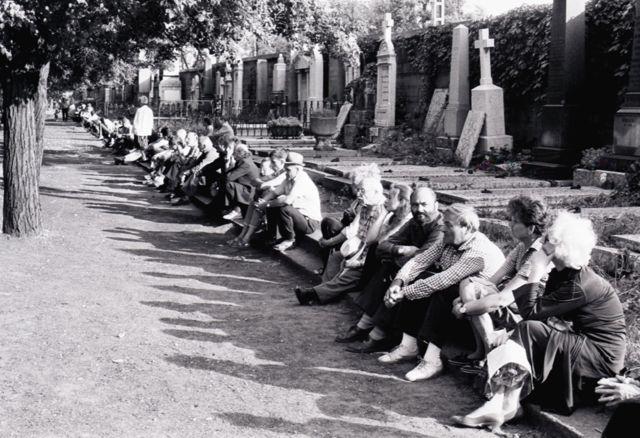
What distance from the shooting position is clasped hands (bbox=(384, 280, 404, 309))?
5.68 metres

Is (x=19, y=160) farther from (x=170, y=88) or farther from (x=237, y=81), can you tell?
(x=170, y=88)

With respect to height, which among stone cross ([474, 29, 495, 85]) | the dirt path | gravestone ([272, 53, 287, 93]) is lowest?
the dirt path

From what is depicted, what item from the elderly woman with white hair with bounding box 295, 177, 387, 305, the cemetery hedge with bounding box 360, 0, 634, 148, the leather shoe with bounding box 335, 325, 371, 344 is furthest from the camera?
the cemetery hedge with bounding box 360, 0, 634, 148

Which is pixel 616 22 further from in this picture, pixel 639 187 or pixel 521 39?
pixel 639 187

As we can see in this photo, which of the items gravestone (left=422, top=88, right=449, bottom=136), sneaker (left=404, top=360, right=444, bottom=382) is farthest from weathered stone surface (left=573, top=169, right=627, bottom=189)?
gravestone (left=422, top=88, right=449, bottom=136)

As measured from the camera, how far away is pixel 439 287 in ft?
17.8

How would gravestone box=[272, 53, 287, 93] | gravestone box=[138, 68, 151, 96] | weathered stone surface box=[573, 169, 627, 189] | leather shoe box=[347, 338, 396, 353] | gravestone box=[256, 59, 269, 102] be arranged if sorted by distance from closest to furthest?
leather shoe box=[347, 338, 396, 353] < weathered stone surface box=[573, 169, 627, 189] < gravestone box=[272, 53, 287, 93] < gravestone box=[256, 59, 269, 102] < gravestone box=[138, 68, 151, 96]

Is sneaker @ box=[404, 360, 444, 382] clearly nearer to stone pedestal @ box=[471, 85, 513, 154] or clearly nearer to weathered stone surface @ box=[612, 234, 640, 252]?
weathered stone surface @ box=[612, 234, 640, 252]

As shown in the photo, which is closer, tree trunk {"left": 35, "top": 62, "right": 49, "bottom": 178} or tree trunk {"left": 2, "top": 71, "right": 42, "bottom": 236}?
tree trunk {"left": 2, "top": 71, "right": 42, "bottom": 236}

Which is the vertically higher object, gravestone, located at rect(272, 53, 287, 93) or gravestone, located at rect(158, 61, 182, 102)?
gravestone, located at rect(158, 61, 182, 102)

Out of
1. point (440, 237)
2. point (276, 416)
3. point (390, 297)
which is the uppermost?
point (440, 237)

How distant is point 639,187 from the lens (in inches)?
408

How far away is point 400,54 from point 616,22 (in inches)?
339

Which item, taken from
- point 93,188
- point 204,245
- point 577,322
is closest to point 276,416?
point 577,322
